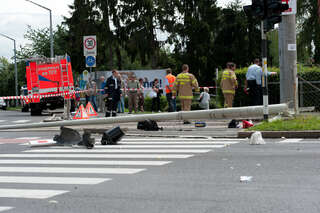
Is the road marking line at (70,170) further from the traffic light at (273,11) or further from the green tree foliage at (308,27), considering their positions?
the green tree foliage at (308,27)

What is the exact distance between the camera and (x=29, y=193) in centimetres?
700

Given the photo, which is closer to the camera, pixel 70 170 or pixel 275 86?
pixel 70 170

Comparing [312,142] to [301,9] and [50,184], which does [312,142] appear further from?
[301,9]

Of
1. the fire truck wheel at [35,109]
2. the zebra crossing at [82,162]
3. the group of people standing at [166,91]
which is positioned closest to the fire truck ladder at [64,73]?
the group of people standing at [166,91]

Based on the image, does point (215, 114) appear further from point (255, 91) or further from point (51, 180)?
point (51, 180)

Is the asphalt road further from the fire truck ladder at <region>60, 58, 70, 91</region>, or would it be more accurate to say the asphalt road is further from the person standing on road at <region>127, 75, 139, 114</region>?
the fire truck ladder at <region>60, 58, 70, 91</region>

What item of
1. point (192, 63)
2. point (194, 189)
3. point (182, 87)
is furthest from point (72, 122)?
point (192, 63)

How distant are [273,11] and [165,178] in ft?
23.5

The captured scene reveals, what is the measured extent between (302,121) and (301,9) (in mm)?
21691

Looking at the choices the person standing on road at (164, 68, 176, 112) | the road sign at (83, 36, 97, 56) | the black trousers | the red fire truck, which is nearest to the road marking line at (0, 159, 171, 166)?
the black trousers

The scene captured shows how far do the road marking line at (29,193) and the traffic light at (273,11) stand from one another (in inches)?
323

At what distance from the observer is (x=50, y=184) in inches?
299

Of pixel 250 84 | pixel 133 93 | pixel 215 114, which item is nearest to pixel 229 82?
pixel 250 84

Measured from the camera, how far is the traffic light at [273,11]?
13375 mm
